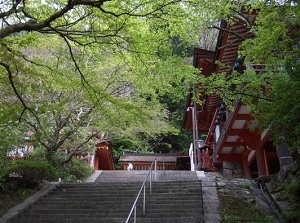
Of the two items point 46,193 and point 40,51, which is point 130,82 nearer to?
point 40,51

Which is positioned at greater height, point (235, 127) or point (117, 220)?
point (235, 127)

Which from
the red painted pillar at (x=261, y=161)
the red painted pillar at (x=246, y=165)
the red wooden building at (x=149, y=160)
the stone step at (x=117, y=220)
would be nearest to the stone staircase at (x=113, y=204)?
the stone step at (x=117, y=220)

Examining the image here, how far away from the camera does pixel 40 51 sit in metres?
13.5

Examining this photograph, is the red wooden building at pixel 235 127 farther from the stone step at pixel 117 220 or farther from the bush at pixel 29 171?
the bush at pixel 29 171

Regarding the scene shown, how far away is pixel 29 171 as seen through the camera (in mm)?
10719

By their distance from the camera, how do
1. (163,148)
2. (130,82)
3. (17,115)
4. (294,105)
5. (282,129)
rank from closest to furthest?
(294,105) < (282,129) < (17,115) < (130,82) < (163,148)

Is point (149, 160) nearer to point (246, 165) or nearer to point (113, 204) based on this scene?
point (246, 165)

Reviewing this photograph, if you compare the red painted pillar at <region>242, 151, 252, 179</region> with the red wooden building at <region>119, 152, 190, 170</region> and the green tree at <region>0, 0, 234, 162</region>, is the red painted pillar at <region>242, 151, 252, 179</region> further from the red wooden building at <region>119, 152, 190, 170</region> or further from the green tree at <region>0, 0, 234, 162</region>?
the red wooden building at <region>119, 152, 190, 170</region>

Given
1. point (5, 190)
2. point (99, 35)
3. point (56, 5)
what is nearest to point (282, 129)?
point (99, 35)

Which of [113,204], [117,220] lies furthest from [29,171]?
[117,220]

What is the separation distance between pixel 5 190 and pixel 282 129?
28.8 ft

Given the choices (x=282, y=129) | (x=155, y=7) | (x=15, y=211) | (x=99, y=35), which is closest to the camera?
(x=282, y=129)

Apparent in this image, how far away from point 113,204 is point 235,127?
19.5ft

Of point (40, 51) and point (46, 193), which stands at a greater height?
point (40, 51)
